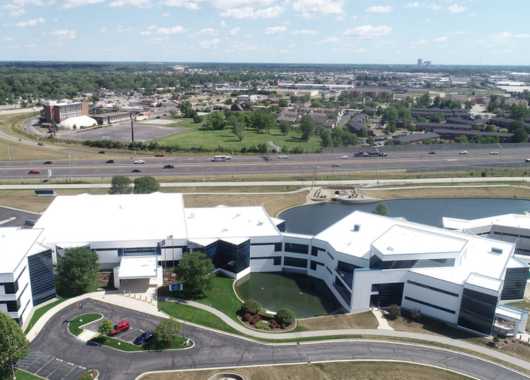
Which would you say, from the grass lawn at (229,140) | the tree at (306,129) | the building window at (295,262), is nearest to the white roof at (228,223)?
the building window at (295,262)

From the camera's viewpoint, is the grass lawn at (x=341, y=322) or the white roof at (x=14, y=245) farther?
the grass lawn at (x=341, y=322)

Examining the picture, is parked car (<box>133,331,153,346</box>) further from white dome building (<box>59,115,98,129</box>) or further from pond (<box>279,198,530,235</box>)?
white dome building (<box>59,115,98,129</box>)

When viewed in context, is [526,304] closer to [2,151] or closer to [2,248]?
[2,248]

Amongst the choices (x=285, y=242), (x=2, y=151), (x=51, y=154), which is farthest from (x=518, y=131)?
(x=2, y=151)

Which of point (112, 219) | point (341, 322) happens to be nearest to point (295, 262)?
point (341, 322)

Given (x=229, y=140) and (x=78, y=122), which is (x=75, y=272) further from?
(x=78, y=122)

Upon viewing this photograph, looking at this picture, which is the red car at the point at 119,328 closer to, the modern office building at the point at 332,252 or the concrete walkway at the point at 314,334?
the concrete walkway at the point at 314,334

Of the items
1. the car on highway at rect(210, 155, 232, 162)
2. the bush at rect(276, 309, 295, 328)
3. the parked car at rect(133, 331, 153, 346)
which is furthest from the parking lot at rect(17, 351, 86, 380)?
the car on highway at rect(210, 155, 232, 162)
